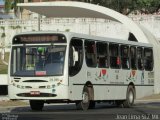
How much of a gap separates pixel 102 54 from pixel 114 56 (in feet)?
3.86

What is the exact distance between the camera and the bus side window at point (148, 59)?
34.1 meters

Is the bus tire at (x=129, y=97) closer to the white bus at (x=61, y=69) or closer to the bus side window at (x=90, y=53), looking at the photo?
the white bus at (x=61, y=69)

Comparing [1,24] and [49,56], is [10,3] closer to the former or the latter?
[1,24]

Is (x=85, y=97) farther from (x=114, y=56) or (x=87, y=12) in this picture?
(x=87, y=12)

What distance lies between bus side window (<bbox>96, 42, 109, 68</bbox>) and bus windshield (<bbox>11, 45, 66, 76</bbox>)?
95.8 inches

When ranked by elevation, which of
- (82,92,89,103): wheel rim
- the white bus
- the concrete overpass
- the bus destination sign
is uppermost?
the concrete overpass

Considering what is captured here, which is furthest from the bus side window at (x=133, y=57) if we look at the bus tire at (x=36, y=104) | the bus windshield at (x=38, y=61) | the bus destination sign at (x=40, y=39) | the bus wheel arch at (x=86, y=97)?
the bus windshield at (x=38, y=61)

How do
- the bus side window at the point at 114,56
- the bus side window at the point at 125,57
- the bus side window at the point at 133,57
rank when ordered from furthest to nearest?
1. the bus side window at the point at 133,57
2. the bus side window at the point at 125,57
3. the bus side window at the point at 114,56

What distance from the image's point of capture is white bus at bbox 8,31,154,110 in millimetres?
26625

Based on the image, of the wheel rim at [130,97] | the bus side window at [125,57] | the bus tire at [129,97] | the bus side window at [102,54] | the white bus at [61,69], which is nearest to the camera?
the white bus at [61,69]

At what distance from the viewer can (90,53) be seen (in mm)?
28250

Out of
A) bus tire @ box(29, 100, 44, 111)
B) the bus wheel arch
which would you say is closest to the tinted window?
the bus wheel arch

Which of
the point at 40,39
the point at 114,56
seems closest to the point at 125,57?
the point at 114,56

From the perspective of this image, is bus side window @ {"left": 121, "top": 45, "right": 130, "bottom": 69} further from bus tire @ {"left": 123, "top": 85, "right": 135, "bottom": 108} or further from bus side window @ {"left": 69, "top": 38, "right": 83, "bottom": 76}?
bus side window @ {"left": 69, "top": 38, "right": 83, "bottom": 76}
